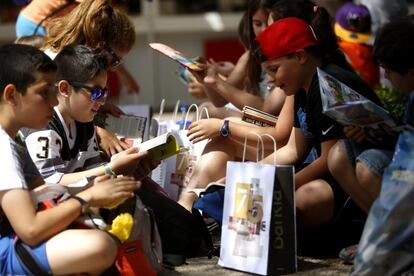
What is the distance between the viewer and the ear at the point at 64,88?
4.32m

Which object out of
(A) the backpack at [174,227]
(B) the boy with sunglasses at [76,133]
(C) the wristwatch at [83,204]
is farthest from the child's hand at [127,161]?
(C) the wristwatch at [83,204]

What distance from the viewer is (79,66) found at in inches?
171

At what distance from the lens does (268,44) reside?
14.1 ft

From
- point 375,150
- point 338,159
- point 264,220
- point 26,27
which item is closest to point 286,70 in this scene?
point 338,159

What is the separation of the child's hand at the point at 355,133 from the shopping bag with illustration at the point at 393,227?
376 millimetres

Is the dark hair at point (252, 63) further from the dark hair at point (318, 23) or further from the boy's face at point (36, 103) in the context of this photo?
the boy's face at point (36, 103)

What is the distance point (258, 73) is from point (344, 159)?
1.87 m

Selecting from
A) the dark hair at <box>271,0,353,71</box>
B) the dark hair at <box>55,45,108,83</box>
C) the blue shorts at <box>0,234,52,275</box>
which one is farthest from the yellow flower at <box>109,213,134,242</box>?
the dark hair at <box>271,0,353,71</box>

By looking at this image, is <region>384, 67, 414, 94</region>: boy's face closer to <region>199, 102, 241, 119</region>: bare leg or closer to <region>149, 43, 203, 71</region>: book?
<region>149, 43, 203, 71</region>: book

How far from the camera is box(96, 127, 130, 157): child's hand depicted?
4809 millimetres

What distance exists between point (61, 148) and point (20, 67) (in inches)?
31.9

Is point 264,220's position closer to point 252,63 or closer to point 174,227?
point 174,227

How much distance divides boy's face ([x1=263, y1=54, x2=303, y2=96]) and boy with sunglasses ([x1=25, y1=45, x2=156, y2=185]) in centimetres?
78

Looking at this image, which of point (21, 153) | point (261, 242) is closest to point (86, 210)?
point (21, 153)
